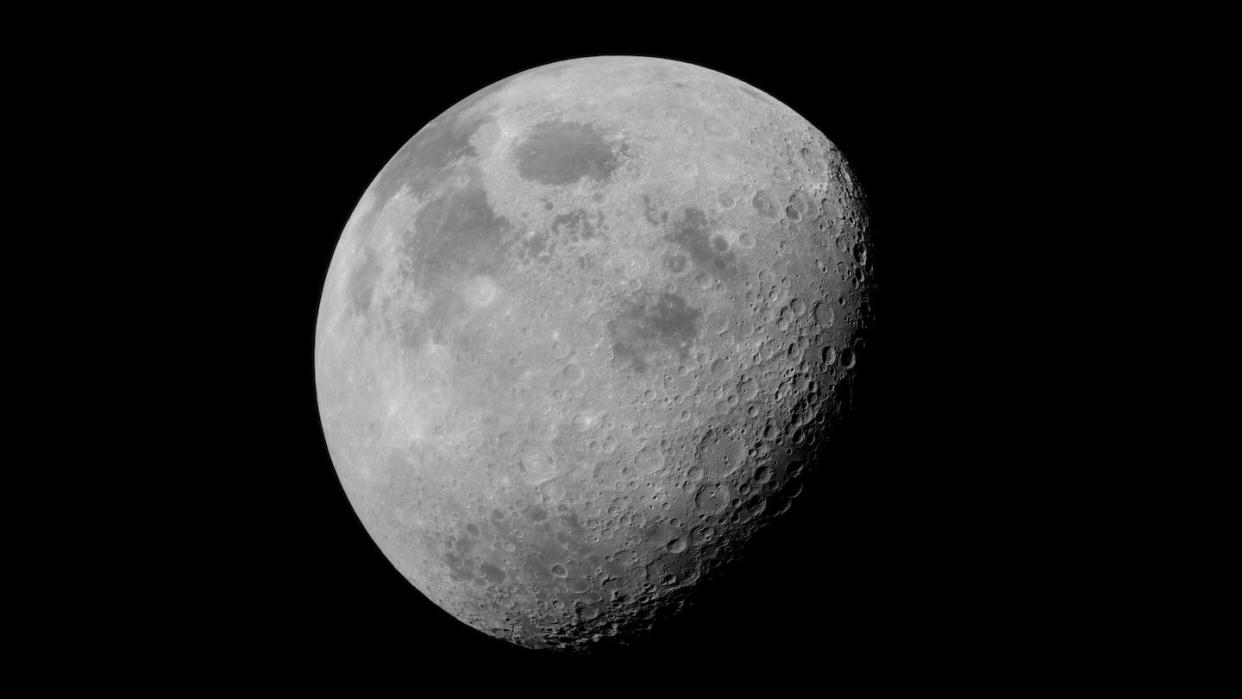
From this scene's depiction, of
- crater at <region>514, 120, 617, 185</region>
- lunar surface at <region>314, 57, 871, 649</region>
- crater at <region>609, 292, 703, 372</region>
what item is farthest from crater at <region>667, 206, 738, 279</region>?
crater at <region>514, 120, 617, 185</region>

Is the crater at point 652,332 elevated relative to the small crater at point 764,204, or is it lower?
lower

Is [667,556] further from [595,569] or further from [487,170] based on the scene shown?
[487,170]

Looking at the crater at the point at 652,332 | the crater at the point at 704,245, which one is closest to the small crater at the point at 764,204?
the crater at the point at 704,245

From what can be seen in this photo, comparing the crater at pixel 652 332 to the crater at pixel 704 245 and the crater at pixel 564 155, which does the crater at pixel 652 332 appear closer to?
the crater at pixel 704 245

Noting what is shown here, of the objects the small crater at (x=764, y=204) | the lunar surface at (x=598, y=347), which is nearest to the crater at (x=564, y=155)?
the lunar surface at (x=598, y=347)

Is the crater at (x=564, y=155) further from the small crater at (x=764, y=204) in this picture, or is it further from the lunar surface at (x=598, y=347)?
the small crater at (x=764, y=204)

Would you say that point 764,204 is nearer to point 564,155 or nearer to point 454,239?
point 564,155

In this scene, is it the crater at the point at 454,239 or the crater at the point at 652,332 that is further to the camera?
the crater at the point at 454,239

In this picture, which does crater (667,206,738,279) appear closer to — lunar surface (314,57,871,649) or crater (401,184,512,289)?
lunar surface (314,57,871,649)
